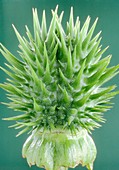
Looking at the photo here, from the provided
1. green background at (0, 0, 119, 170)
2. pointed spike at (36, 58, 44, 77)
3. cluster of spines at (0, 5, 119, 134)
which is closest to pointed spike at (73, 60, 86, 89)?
cluster of spines at (0, 5, 119, 134)

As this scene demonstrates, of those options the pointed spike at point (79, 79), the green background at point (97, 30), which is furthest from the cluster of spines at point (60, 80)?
the green background at point (97, 30)

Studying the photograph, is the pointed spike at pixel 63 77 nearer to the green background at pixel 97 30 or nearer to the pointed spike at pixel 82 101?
the pointed spike at pixel 82 101

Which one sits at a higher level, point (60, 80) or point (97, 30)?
point (97, 30)

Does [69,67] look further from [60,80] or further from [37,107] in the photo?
[37,107]

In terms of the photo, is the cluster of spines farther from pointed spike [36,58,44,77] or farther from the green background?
the green background

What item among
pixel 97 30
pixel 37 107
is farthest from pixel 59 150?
pixel 97 30

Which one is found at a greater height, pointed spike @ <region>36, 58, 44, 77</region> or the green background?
the green background
